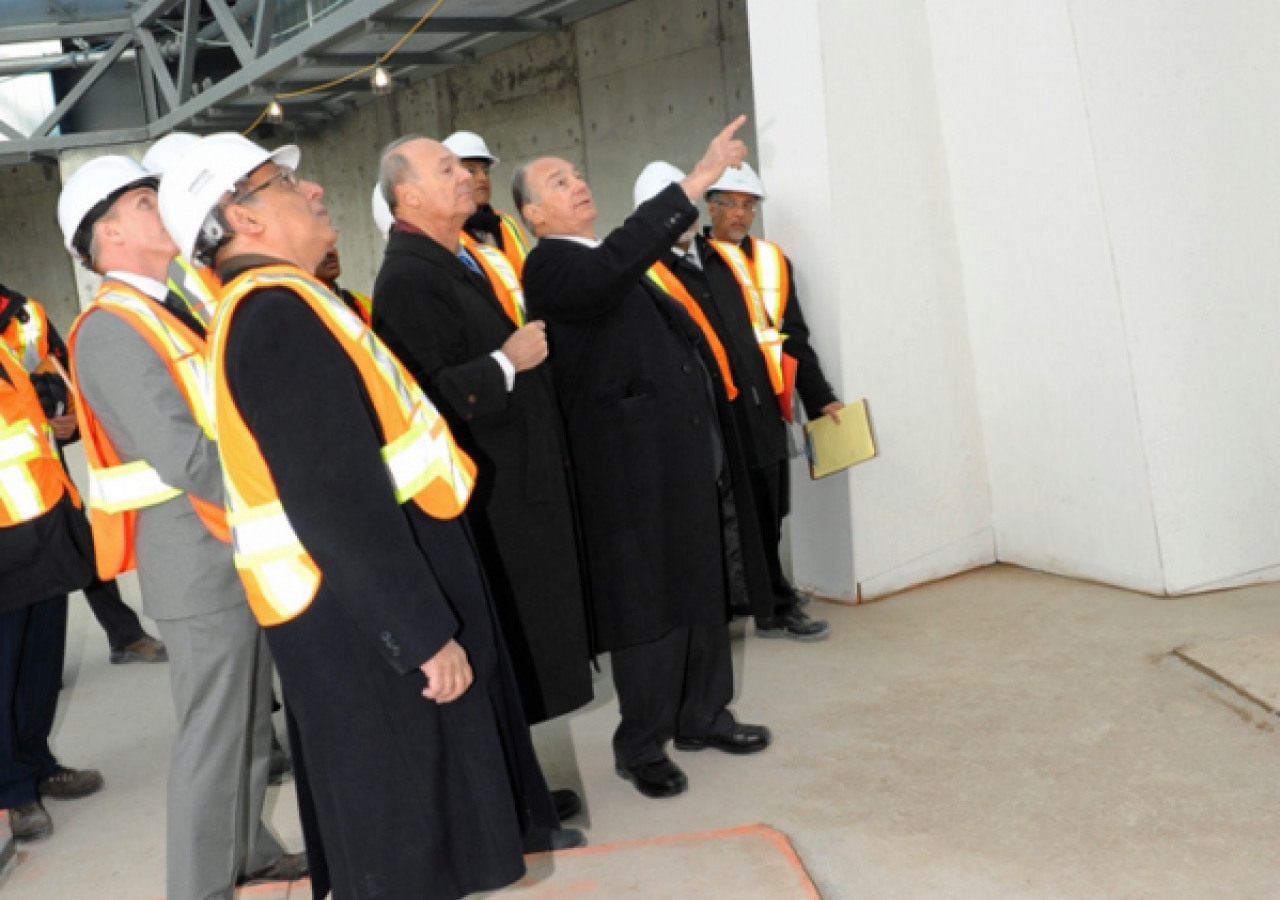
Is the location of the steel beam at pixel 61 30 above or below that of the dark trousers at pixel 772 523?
above

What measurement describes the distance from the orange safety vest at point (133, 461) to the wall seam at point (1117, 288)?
9.66 ft

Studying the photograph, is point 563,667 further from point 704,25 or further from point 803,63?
point 704,25

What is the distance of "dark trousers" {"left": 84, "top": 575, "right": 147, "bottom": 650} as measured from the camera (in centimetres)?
500

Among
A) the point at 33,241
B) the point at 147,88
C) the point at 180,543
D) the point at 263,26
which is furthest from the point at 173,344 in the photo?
the point at 33,241

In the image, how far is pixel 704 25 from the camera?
8.76m

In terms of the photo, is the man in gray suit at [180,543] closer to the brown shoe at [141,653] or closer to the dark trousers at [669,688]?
the dark trousers at [669,688]

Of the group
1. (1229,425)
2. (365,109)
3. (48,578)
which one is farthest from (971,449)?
(365,109)

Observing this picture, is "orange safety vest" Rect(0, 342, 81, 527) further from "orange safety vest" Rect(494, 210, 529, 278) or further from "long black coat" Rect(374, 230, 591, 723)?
"orange safety vest" Rect(494, 210, 529, 278)

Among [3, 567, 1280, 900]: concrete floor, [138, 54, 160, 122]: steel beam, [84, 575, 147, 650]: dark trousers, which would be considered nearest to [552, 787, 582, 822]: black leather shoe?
[3, 567, 1280, 900]: concrete floor

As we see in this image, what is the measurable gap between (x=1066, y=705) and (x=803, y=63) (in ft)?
7.85

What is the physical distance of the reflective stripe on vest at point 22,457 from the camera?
3324 mm

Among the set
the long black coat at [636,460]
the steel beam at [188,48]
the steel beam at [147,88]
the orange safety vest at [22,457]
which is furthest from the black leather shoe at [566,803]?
the steel beam at [147,88]

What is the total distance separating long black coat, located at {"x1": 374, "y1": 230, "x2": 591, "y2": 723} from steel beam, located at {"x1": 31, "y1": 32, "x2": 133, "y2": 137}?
38.7 ft

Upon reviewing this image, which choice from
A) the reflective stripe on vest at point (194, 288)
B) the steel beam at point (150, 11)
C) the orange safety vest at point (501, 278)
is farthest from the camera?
the steel beam at point (150, 11)
